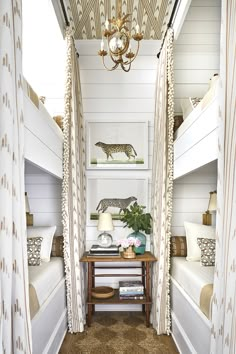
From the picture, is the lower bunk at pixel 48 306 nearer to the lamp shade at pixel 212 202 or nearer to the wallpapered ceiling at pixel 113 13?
the lamp shade at pixel 212 202

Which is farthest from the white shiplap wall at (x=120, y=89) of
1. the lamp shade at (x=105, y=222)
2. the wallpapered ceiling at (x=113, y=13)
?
the lamp shade at (x=105, y=222)

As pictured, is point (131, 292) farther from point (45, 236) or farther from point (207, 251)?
point (45, 236)

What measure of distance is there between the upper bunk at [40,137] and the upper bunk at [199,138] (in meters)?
1.12

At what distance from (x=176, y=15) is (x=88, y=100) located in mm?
1400

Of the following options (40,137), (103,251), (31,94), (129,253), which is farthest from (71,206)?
(31,94)

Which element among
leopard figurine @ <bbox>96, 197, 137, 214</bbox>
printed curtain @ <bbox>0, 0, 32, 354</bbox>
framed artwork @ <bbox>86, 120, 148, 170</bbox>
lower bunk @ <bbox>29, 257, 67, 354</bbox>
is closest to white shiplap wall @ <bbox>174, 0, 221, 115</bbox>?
framed artwork @ <bbox>86, 120, 148, 170</bbox>

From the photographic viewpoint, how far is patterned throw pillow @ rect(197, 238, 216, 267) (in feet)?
9.63

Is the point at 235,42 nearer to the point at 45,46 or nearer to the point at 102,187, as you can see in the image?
the point at 102,187

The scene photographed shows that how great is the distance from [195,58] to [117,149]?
1.41 meters

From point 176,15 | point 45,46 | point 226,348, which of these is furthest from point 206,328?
point 45,46

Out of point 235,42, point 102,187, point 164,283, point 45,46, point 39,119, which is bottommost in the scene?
point 164,283

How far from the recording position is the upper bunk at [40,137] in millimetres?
2004

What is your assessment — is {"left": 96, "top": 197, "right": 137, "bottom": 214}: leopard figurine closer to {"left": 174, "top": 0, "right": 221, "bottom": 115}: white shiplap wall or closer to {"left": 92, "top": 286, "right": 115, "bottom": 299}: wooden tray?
{"left": 92, "top": 286, "right": 115, "bottom": 299}: wooden tray

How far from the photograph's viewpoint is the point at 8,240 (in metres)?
1.26
